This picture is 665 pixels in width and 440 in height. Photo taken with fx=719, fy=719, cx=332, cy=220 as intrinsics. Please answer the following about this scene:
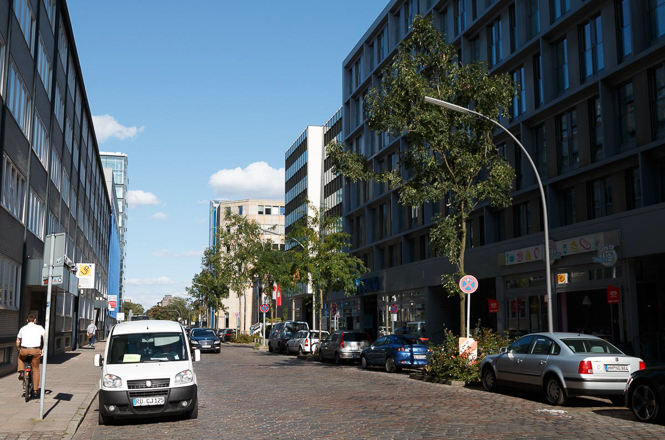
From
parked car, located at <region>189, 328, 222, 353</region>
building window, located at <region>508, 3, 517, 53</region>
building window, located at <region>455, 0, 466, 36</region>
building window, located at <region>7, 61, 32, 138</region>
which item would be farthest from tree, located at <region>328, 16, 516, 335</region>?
parked car, located at <region>189, 328, 222, 353</region>

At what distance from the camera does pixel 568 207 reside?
92.4 feet

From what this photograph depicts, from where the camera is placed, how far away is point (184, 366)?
12734 millimetres

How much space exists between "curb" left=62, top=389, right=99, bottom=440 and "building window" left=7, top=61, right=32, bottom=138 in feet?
36.0

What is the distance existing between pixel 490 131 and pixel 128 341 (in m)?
14.9

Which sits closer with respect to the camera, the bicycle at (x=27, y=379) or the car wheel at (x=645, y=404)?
the car wheel at (x=645, y=404)

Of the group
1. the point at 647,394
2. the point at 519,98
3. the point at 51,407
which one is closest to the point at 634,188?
the point at 519,98

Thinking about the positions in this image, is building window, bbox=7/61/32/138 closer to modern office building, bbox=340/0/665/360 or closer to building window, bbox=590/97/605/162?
modern office building, bbox=340/0/665/360

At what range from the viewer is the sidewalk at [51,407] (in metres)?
11.3

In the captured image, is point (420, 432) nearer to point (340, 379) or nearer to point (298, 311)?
point (340, 379)

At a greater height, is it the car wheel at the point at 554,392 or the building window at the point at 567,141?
the building window at the point at 567,141

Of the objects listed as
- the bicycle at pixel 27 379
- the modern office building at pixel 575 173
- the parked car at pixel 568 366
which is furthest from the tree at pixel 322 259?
the bicycle at pixel 27 379

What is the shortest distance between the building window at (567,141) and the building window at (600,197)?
1310mm

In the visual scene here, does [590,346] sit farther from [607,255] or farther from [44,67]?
[44,67]

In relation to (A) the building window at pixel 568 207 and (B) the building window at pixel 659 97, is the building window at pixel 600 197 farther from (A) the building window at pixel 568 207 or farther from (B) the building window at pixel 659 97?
(B) the building window at pixel 659 97
